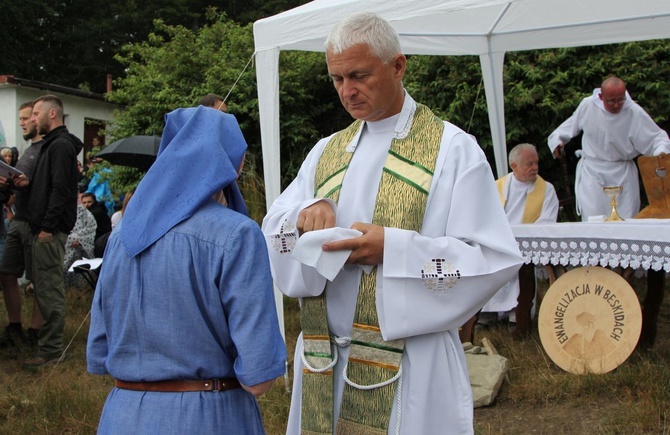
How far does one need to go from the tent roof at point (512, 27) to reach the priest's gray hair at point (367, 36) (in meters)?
3.29

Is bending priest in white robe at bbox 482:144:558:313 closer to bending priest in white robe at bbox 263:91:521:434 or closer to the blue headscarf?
bending priest in white robe at bbox 263:91:521:434

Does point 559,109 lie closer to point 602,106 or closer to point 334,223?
point 602,106

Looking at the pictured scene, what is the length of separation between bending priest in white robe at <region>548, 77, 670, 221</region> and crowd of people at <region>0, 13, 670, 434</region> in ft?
17.3

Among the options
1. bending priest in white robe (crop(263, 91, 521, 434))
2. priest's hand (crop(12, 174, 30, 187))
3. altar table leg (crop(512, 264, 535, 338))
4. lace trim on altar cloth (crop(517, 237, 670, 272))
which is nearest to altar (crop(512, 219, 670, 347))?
lace trim on altar cloth (crop(517, 237, 670, 272))

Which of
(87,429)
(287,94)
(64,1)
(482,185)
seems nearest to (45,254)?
(87,429)

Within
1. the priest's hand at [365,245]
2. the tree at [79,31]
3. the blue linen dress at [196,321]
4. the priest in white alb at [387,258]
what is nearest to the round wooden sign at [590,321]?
the priest in white alb at [387,258]

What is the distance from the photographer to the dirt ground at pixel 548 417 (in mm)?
4648

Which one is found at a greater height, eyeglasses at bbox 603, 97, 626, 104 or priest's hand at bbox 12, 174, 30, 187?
eyeglasses at bbox 603, 97, 626, 104

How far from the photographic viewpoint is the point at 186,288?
2.17m

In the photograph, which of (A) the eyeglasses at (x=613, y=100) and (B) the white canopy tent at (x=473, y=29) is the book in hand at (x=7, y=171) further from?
(A) the eyeglasses at (x=613, y=100)

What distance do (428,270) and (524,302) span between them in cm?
460

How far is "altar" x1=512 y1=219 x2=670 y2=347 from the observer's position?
516 centimetres

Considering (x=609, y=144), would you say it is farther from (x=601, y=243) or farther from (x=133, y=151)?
(x=133, y=151)

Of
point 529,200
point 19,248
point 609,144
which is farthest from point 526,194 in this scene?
point 19,248
